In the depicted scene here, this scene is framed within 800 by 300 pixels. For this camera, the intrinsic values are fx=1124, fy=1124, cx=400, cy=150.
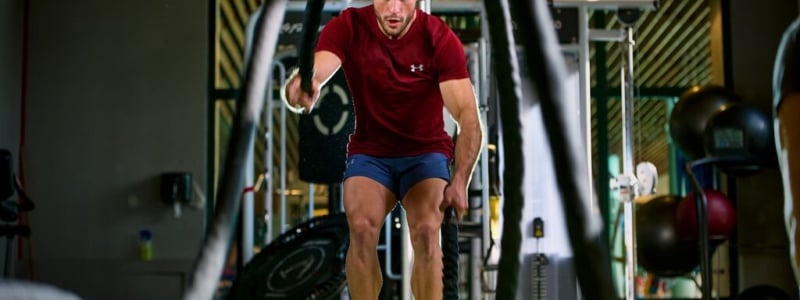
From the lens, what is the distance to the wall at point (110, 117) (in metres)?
6.94

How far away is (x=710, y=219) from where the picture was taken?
5543 mm

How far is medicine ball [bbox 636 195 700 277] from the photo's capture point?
5.64m

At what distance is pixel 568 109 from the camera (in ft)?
1.67

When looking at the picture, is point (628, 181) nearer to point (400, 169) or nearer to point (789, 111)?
point (400, 169)

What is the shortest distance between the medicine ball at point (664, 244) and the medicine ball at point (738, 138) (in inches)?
16.3

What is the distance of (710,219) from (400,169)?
3.99m

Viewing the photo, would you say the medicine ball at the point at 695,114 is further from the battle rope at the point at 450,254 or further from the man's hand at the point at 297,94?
the man's hand at the point at 297,94

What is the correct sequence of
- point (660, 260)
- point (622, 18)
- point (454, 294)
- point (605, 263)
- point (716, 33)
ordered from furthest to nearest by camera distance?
point (716, 33) < point (660, 260) < point (622, 18) < point (454, 294) < point (605, 263)

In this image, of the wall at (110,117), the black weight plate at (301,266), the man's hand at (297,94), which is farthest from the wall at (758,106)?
the man's hand at (297,94)

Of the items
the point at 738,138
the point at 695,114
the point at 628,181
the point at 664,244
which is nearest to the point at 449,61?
the point at 628,181

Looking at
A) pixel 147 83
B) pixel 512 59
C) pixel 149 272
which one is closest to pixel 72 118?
pixel 147 83

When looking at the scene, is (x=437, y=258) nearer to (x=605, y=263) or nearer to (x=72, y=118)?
(x=605, y=263)

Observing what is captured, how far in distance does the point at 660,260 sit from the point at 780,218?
1532mm

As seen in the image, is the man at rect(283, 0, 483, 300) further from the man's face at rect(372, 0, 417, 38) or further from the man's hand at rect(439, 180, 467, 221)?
the man's hand at rect(439, 180, 467, 221)
